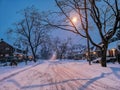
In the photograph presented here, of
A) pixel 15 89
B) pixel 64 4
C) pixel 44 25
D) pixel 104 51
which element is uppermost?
pixel 64 4

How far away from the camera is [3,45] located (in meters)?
105

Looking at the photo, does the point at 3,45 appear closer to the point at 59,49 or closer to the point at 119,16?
the point at 59,49

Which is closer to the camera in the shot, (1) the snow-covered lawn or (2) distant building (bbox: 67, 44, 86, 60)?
(1) the snow-covered lawn

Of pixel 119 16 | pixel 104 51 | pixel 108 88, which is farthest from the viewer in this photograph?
pixel 104 51

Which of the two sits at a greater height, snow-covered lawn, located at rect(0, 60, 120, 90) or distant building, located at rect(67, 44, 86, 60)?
distant building, located at rect(67, 44, 86, 60)

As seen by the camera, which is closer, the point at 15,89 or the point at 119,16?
the point at 15,89

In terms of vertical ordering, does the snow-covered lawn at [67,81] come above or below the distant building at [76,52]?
below

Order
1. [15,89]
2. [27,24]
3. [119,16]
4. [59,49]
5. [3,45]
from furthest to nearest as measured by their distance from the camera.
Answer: [59,49]
[3,45]
[27,24]
[119,16]
[15,89]

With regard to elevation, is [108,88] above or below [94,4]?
below

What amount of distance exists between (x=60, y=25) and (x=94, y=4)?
5145 mm

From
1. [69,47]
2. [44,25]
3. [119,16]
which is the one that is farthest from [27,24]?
[69,47]

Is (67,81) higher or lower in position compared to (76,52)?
lower

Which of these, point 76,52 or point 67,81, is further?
point 76,52

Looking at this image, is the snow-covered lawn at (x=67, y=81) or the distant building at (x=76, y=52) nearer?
the snow-covered lawn at (x=67, y=81)
